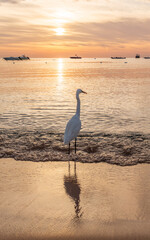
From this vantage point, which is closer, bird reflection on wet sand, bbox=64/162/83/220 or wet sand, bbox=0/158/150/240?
wet sand, bbox=0/158/150/240

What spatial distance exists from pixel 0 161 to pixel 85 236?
196 inches

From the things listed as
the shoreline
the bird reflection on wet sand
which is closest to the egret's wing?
the shoreline

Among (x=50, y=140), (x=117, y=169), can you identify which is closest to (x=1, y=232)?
(x=117, y=169)

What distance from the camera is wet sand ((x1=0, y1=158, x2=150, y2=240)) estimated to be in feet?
14.8

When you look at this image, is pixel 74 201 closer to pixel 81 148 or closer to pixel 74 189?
Answer: pixel 74 189

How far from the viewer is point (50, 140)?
441 inches

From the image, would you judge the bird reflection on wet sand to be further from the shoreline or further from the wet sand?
the shoreline

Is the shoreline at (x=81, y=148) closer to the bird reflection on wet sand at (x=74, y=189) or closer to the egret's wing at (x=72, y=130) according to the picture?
the egret's wing at (x=72, y=130)

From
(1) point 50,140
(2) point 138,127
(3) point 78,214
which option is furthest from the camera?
(2) point 138,127

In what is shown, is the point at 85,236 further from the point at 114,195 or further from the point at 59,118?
the point at 59,118

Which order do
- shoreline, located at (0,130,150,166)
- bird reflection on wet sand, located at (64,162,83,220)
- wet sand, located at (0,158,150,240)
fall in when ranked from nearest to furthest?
wet sand, located at (0,158,150,240) → bird reflection on wet sand, located at (64,162,83,220) → shoreline, located at (0,130,150,166)

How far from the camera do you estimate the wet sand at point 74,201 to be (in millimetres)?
4523

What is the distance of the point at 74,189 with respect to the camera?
6359 mm

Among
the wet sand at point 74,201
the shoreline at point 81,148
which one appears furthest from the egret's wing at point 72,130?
the wet sand at point 74,201
